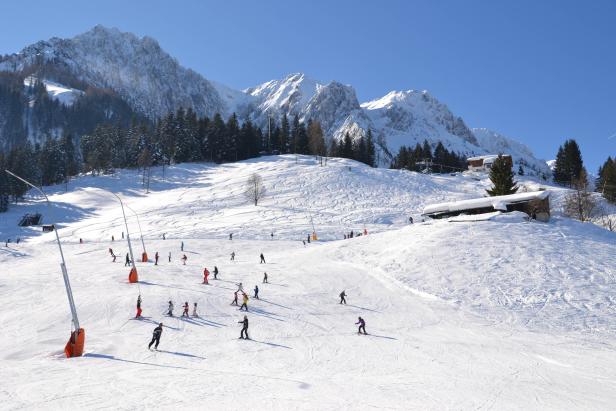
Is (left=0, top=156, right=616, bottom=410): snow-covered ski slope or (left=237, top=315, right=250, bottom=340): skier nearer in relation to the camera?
(left=0, top=156, right=616, bottom=410): snow-covered ski slope

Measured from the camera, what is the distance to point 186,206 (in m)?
75.9

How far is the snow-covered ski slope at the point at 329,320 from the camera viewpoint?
51.7 feet

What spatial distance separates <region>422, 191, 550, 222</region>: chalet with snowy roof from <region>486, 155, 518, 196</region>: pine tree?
705cm

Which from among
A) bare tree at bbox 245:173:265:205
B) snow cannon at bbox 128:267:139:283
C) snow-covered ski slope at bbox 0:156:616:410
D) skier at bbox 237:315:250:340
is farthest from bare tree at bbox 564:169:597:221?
snow cannon at bbox 128:267:139:283

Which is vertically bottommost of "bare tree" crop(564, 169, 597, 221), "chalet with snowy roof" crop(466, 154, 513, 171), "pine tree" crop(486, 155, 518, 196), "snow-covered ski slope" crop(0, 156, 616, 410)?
"snow-covered ski slope" crop(0, 156, 616, 410)

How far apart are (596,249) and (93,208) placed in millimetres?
76399

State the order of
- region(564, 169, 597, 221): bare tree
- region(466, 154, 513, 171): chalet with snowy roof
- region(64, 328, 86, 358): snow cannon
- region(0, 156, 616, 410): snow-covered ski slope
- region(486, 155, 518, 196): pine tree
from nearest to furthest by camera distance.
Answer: region(0, 156, 616, 410): snow-covered ski slope
region(64, 328, 86, 358): snow cannon
region(486, 155, 518, 196): pine tree
region(564, 169, 597, 221): bare tree
region(466, 154, 513, 171): chalet with snowy roof

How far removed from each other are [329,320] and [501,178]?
39880 millimetres

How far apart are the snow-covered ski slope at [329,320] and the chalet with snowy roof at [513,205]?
94.9 inches

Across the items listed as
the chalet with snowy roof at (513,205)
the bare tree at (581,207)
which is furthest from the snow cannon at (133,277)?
the bare tree at (581,207)

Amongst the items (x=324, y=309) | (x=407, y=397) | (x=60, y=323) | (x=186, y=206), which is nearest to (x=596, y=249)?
(x=324, y=309)

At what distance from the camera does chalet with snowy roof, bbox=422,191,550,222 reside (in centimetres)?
4801

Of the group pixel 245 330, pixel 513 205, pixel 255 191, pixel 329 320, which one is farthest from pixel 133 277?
pixel 255 191

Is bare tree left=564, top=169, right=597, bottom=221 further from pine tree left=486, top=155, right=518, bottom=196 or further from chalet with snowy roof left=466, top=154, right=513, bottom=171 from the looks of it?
chalet with snowy roof left=466, top=154, right=513, bottom=171
